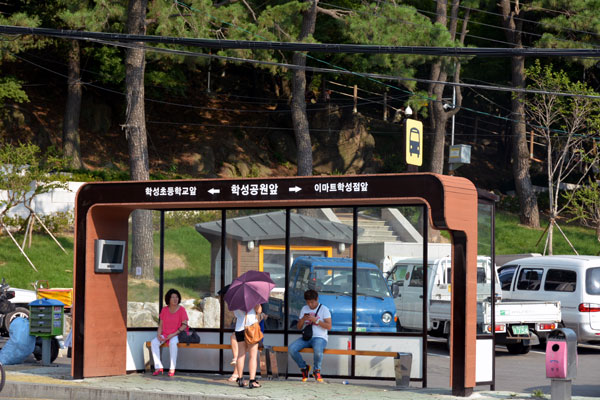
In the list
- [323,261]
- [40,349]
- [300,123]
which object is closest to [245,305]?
[323,261]

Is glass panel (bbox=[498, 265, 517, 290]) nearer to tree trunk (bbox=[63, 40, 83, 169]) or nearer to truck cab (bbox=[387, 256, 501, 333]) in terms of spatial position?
truck cab (bbox=[387, 256, 501, 333])

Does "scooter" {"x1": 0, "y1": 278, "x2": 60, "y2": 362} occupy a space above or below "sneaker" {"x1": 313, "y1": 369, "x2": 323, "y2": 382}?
above

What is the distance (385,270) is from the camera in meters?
13.2

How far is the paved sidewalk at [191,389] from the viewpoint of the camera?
1059 cm

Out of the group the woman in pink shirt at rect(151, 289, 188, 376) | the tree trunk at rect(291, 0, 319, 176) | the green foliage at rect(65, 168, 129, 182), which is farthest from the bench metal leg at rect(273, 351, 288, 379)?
the tree trunk at rect(291, 0, 319, 176)

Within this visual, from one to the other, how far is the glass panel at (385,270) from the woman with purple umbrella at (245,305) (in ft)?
5.16

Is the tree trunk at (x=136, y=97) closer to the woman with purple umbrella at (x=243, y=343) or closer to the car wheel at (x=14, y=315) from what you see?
the car wheel at (x=14, y=315)

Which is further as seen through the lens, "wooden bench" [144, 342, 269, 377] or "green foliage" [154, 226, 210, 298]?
"green foliage" [154, 226, 210, 298]

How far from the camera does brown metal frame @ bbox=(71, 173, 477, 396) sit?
1046cm

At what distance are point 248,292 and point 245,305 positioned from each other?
0.20 metres

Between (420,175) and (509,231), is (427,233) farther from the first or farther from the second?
(509,231)

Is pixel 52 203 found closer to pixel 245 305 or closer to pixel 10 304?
pixel 10 304

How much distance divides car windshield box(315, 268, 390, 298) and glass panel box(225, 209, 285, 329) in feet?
2.16

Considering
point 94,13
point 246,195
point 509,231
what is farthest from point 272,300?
point 509,231
